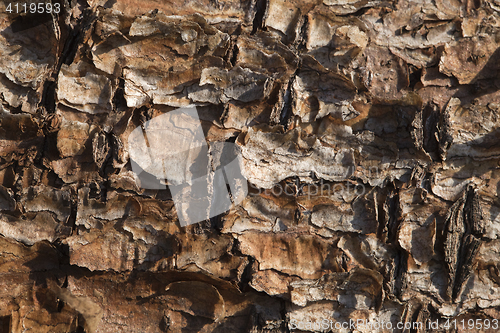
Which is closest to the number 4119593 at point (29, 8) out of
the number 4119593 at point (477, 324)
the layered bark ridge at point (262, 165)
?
the layered bark ridge at point (262, 165)

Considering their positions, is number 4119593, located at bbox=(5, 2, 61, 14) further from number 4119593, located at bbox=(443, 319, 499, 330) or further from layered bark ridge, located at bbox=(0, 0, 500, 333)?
number 4119593, located at bbox=(443, 319, 499, 330)

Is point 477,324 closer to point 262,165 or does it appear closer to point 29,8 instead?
point 262,165

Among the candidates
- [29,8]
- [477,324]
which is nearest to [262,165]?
[29,8]

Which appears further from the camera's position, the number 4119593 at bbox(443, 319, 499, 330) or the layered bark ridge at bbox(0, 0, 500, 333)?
the number 4119593 at bbox(443, 319, 499, 330)

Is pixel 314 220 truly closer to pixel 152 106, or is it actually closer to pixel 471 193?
pixel 471 193

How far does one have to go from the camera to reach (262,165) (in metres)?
1.42

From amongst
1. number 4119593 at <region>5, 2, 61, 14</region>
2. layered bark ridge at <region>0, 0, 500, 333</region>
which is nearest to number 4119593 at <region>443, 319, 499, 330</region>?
layered bark ridge at <region>0, 0, 500, 333</region>

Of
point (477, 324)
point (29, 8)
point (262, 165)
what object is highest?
point (29, 8)

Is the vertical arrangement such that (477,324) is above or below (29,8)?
below

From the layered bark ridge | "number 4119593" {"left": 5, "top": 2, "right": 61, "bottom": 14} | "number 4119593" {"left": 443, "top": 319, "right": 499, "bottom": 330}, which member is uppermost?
"number 4119593" {"left": 5, "top": 2, "right": 61, "bottom": 14}

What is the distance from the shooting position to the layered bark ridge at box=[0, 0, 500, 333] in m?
1.37

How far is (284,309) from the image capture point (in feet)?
4.91

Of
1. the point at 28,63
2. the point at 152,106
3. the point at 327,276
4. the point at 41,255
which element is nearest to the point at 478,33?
the point at 327,276

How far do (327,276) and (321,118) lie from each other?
25.1 inches
